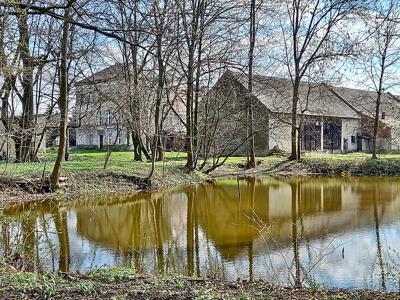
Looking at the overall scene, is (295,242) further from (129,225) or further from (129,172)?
(129,172)

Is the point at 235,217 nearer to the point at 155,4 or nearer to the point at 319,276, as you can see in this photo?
the point at 319,276

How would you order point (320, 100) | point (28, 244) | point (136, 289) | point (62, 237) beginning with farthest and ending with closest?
1. point (320, 100)
2. point (62, 237)
3. point (28, 244)
4. point (136, 289)

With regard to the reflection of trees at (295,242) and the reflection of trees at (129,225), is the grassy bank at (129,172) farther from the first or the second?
the reflection of trees at (295,242)

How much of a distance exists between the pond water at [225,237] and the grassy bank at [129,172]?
187 centimetres

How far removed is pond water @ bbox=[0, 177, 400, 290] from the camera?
7.94 meters

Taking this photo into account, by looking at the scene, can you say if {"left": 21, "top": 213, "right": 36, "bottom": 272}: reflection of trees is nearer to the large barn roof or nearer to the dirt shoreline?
the dirt shoreline

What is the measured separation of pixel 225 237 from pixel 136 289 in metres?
5.36

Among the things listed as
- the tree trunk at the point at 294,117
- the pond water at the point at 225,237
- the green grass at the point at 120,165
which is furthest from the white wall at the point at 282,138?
the pond water at the point at 225,237

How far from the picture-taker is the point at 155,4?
6.42 m

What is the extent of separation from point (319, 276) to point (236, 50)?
662 inches

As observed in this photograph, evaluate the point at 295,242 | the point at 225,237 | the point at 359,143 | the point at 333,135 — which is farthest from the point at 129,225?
the point at 359,143

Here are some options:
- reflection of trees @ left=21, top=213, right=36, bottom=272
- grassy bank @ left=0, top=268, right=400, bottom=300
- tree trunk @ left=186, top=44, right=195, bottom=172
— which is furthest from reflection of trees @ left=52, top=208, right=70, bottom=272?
tree trunk @ left=186, top=44, right=195, bottom=172

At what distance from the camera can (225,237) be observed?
10539 millimetres

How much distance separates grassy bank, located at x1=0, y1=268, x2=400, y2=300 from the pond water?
134 cm
